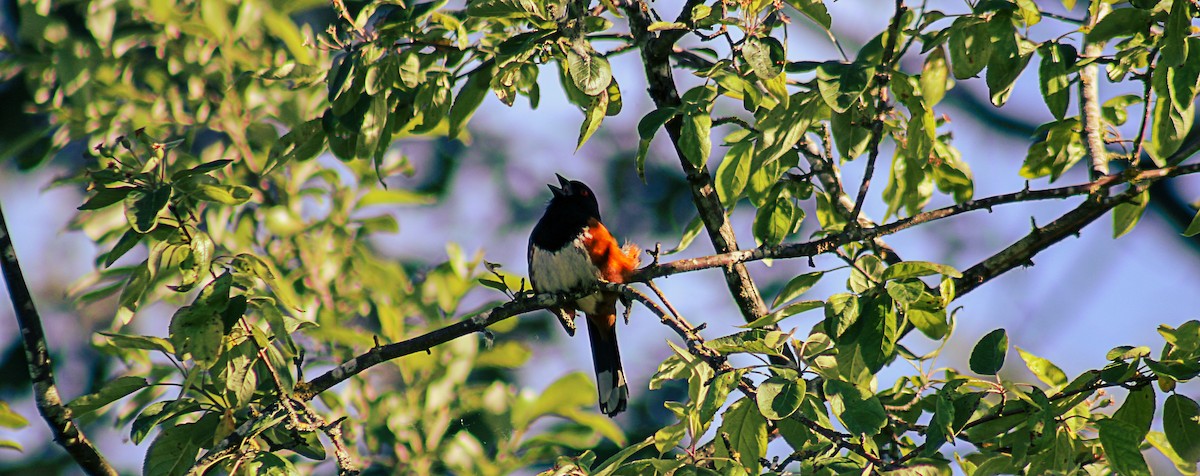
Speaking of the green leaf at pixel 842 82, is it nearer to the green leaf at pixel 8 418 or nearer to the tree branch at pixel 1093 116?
the tree branch at pixel 1093 116

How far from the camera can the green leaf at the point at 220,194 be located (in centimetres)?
228

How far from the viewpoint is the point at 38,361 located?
261cm

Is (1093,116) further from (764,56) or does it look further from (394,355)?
(394,355)

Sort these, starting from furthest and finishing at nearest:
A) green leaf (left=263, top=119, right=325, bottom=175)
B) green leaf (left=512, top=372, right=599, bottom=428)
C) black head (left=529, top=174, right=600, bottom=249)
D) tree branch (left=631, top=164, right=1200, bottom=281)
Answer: green leaf (left=512, top=372, right=599, bottom=428) < black head (left=529, top=174, right=600, bottom=249) < green leaf (left=263, top=119, right=325, bottom=175) < tree branch (left=631, top=164, right=1200, bottom=281)

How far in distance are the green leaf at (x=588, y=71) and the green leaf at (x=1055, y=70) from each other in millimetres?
1134

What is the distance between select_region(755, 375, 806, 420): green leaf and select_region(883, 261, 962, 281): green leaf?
302mm

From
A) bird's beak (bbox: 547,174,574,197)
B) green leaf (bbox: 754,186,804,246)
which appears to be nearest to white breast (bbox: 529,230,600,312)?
bird's beak (bbox: 547,174,574,197)

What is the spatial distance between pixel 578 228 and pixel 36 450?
20.9 ft

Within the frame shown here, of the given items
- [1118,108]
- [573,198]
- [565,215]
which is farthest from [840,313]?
[573,198]

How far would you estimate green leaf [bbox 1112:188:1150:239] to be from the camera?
2811 millimetres

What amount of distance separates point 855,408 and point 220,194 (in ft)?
4.93

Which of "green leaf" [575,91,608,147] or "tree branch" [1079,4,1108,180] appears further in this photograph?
"tree branch" [1079,4,1108,180]

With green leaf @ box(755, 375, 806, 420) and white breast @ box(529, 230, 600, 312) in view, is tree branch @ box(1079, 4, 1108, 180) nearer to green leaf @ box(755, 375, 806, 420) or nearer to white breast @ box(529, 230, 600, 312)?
green leaf @ box(755, 375, 806, 420)

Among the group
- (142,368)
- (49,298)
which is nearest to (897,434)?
(142,368)
